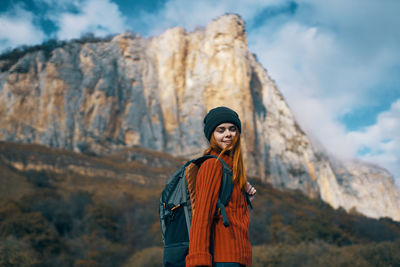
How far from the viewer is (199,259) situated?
1802mm

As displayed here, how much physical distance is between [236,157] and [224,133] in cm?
21

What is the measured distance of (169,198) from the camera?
6.95ft

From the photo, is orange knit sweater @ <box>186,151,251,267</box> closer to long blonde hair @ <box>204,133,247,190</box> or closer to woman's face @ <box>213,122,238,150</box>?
long blonde hair @ <box>204,133,247,190</box>

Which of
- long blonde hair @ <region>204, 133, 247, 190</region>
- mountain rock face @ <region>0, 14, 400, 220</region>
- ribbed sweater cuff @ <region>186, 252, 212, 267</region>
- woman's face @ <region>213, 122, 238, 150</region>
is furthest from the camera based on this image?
mountain rock face @ <region>0, 14, 400, 220</region>

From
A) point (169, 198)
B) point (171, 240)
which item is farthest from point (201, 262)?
point (169, 198)

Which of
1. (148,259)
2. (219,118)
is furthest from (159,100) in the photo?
(219,118)

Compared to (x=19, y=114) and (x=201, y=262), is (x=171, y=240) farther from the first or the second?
(x=19, y=114)

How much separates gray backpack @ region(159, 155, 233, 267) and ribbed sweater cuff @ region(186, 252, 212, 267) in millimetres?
125

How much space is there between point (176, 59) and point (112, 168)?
72.6ft

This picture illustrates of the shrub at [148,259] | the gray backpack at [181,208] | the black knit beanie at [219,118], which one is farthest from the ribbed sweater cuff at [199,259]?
the shrub at [148,259]

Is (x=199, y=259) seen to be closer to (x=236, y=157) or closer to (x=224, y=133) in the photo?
(x=236, y=157)

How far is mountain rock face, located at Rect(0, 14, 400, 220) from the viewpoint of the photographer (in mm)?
47375

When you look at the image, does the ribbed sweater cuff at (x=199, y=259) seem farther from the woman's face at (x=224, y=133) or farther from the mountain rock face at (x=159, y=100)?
the mountain rock face at (x=159, y=100)

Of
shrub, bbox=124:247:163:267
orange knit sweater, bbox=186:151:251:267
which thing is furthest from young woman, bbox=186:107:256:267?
shrub, bbox=124:247:163:267
